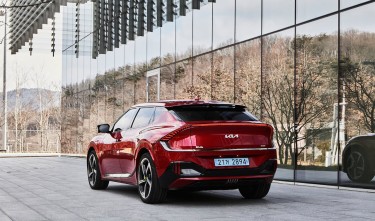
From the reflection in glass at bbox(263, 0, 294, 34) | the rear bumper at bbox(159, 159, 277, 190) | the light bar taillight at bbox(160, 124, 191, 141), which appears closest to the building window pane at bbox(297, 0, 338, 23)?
the reflection in glass at bbox(263, 0, 294, 34)

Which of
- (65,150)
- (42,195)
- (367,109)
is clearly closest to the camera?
(42,195)

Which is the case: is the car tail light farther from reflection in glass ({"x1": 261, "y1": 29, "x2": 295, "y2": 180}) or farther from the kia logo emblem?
reflection in glass ({"x1": 261, "y1": 29, "x2": 295, "y2": 180})

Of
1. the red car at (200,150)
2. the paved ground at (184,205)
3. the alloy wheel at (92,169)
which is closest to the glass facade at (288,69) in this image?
the paved ground at (184,205)

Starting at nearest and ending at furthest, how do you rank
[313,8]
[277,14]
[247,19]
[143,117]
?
[143,117]
[313,8]
[277,14]
[247,19]

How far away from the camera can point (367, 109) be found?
1195 cm

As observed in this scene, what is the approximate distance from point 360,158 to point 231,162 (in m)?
4.40

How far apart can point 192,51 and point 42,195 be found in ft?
35.6

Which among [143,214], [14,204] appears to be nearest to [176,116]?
[143,214]

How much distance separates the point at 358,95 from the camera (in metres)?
12.3

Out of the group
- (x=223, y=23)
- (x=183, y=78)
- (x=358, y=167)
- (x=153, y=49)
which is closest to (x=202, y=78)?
(x=183, y=78)

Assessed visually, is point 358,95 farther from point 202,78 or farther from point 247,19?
point 202,78

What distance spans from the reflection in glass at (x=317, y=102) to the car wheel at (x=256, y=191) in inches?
140

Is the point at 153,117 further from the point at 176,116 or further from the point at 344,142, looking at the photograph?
the point at 344,142

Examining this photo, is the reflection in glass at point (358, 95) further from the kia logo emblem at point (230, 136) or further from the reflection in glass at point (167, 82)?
the reflection in glass at point (167, 82)
